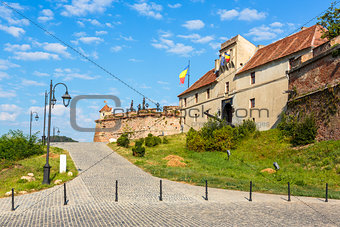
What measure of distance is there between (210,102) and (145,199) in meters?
28.9

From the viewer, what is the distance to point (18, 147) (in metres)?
26.1

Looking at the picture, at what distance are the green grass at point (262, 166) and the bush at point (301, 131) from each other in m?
0.73

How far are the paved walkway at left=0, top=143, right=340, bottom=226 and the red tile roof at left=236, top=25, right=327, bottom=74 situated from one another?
60.7 feet

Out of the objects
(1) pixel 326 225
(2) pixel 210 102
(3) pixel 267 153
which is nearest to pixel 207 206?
(1) pixel 326 225

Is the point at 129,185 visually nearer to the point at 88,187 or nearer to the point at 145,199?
the point at 88,187

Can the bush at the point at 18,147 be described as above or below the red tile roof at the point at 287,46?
below

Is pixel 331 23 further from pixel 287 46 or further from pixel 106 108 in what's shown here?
pixel 106 108

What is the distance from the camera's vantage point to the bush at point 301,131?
23.8 meters

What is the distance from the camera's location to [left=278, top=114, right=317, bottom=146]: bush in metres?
23.8

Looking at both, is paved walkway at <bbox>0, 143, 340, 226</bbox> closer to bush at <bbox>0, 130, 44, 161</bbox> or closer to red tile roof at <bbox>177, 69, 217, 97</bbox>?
bush at <bbox>0, 130, 44, 161</bbox>

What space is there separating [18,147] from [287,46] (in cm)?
2766

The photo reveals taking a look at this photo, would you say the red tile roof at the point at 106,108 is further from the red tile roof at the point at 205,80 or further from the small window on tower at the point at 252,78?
the small window on tower at the point at 252,78

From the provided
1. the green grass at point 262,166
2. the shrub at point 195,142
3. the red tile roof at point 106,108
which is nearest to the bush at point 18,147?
the green grass at point 262,166

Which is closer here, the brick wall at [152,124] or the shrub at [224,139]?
the shrub at [224,139]
